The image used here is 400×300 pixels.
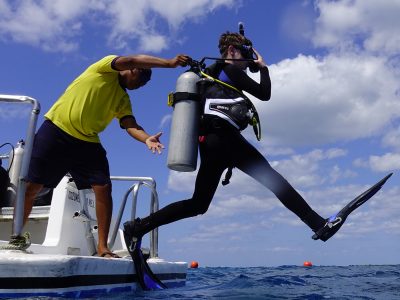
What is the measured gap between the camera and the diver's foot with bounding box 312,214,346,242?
405 cm

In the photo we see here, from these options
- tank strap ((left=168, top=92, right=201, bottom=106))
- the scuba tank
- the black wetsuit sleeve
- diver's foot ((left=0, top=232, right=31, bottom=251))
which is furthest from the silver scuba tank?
the scuba tank

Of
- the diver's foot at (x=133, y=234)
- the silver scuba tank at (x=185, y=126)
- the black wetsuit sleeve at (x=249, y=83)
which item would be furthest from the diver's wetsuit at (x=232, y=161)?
the diver's foot at (x=133, y=234)

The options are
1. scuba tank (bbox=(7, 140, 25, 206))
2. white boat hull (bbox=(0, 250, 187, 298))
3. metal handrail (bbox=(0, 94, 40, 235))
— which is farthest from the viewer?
scuba tank (bbox=(7, 140, 25, 206))

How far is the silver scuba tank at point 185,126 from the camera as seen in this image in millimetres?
4020

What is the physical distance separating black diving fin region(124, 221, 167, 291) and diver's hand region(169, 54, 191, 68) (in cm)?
172

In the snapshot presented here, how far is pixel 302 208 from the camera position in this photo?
425 centimetres

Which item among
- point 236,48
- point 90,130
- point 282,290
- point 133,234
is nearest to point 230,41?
point 236,48

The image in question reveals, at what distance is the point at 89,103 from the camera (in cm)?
429

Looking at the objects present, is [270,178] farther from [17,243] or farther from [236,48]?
[17,243]

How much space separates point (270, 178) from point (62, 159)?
6.27 ft

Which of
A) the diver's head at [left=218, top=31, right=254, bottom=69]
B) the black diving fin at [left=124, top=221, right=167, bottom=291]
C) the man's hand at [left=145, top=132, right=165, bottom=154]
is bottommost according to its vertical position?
the black diving fin at [left=124, top=221, right=167, bottom=291]

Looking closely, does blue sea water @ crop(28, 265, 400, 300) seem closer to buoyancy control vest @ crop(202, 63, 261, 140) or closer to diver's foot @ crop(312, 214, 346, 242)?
diver's foot @ crop(312, 214, 346, 242)

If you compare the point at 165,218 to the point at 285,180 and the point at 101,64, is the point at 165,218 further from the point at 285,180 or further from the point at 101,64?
the point at 101,64

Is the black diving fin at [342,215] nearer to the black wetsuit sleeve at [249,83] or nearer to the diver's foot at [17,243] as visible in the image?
the black wetsuit sleeve at [249,83]
